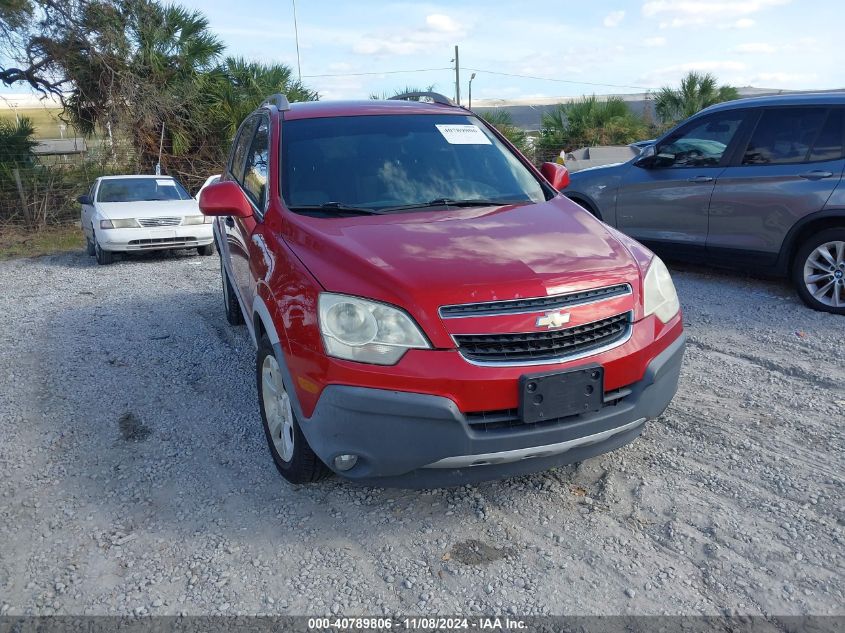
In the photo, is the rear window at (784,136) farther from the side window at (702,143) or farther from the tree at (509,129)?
the tree at (509,129)

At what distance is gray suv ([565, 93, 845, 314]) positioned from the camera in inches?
241

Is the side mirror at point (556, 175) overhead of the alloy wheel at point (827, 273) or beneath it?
overhead

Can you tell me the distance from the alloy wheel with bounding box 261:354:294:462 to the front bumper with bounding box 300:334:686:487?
15.6 inches

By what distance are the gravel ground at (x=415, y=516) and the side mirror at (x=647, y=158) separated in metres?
3.01

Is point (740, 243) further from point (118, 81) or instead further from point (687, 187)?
point (118, 81)

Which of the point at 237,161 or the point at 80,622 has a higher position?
the point at 237,161

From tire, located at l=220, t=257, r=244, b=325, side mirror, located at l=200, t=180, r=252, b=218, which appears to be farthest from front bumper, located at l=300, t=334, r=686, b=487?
tire, located at l=220, t=257, r=244, b=325

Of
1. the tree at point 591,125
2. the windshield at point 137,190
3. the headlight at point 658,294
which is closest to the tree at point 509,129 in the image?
the tree at point 591,125

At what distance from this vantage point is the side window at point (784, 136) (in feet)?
20.6

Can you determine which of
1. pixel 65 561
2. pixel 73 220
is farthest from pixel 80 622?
pixel 73 220

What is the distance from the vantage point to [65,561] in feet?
9.77

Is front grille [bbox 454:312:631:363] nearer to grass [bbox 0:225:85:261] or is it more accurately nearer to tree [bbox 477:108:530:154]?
grass [bbox 0:225:85:261]

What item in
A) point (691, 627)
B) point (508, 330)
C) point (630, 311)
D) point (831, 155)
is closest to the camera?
point (691, 627)

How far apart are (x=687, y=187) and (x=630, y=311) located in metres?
4.48
